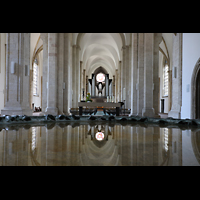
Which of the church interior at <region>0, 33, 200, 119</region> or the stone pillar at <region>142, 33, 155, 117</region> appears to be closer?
the church interior at <region>0, 33, 200, 119</region>

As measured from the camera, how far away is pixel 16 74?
675 centimetres

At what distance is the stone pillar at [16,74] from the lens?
261 inches

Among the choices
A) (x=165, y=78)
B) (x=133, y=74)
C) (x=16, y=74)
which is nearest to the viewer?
(x=16, y=74)

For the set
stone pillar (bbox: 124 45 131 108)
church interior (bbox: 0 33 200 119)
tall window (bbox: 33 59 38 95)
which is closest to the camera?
church interior (bbox: 0 33 200 119)

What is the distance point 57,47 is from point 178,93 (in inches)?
269

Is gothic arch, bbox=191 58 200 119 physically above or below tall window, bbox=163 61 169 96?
below

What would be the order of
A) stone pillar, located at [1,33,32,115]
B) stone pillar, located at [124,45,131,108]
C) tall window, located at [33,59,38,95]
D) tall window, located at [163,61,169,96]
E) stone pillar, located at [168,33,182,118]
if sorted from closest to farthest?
stone pillar, located at [1,33,32,115] → stone pillar, located at [168,33,182,118] → stone pillar, located at [124,45,131,108] → tall window, located at [163,61,169,96] → tall window, located at [33,59,38,95]

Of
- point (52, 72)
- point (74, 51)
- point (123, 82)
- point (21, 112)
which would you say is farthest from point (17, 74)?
point (123, 82)

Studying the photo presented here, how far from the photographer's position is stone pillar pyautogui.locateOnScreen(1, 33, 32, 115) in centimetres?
664

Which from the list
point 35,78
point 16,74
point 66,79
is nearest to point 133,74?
point 66,79

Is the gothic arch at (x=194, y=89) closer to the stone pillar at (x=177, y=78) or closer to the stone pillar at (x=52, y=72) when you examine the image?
the stone pillar at (x=177, y=78)

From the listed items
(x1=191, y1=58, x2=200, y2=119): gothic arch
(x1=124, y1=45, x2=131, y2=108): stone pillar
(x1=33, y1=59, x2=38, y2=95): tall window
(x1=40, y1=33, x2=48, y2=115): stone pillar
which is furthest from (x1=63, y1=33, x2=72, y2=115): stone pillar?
(x1=33, y1=59, x2=38, y2=95): tall window

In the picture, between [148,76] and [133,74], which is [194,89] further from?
[133,74]

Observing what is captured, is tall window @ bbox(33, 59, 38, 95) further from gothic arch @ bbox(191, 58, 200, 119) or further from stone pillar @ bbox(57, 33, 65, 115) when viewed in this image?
gothic arch @ bbox(191, 58, 200, 119)
